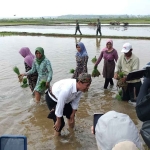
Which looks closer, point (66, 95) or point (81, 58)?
point (66, 95)

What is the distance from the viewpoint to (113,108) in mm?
5992

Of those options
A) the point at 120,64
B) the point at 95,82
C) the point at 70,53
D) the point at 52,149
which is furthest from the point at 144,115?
the point at 70,53

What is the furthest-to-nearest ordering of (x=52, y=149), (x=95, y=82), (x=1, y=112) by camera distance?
(x=95, y=82), (x=1, y=112), (x=52, y=149)

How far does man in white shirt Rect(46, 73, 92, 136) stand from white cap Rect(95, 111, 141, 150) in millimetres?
1171

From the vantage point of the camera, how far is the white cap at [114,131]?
2.23m

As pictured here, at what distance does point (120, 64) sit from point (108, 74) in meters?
1.31

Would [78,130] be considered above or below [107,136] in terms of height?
below

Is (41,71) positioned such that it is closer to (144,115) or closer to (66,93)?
(66,93)

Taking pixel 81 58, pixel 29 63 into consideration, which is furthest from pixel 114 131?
pixel 81 58

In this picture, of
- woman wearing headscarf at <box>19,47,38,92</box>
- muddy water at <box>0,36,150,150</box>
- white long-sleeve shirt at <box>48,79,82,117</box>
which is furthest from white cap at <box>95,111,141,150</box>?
woman wearing headscarf at <box>19,47,38,92</box>

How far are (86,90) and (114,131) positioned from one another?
1430 mm

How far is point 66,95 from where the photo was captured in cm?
375

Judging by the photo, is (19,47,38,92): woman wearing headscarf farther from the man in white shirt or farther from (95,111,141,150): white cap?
(95,111,141,150): white cap

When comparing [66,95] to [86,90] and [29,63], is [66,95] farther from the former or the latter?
[29,63]
